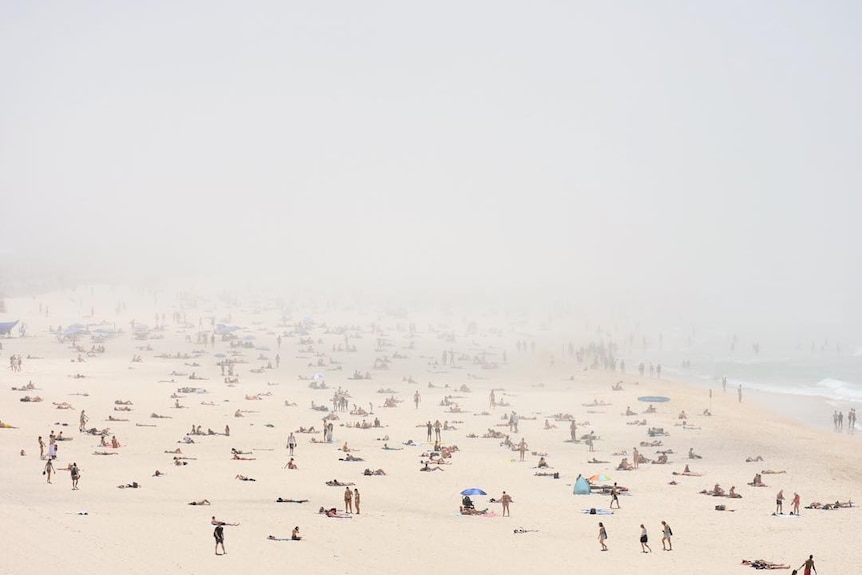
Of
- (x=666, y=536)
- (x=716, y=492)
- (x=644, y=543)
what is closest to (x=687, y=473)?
(x=716, y=492)

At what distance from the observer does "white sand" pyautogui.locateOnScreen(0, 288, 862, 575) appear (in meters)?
25.3

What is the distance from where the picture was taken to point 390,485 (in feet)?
113

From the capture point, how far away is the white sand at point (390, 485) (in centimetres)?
2527

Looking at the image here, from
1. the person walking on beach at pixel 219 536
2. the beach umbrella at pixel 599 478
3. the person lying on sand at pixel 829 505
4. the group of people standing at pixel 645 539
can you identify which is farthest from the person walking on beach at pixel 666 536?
the person walking on beach at pixel 219 536

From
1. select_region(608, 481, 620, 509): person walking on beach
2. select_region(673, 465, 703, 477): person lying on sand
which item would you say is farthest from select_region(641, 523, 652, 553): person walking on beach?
select_region(673, 465, 703, 477): person lying on sand

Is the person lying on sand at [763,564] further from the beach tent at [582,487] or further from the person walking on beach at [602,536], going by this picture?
the beach tent at [582,487]

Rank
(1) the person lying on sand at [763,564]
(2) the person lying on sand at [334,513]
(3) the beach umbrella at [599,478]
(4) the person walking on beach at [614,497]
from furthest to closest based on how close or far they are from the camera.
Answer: (3) the beach umbrella at [599,478] → (4) the person walking on beach at [614,497] → (2) the person lying on sand at [334,513] → (1) the person lying on sand at [763,564]

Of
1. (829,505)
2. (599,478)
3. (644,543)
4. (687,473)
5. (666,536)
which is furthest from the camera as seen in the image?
(687,473)

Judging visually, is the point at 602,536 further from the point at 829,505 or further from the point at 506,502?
the point at 829,505

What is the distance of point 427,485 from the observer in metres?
35.0

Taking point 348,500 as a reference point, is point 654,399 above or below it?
above

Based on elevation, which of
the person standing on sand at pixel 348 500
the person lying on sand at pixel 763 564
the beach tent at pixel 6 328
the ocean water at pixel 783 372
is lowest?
the person lying on sand at pixel 763 564

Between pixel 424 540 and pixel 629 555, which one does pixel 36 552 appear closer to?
pixel 424 540

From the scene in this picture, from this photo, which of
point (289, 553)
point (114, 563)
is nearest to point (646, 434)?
point (289, 553)
